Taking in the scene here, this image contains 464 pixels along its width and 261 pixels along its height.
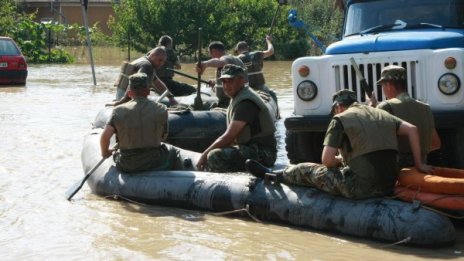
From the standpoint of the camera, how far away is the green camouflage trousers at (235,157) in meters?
8.88

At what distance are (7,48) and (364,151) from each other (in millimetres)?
18797

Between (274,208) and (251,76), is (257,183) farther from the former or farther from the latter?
(251,76)

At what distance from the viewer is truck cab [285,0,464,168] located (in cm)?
850

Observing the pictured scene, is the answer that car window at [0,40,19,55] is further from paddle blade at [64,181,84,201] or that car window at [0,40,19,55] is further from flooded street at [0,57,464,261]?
paddle blade at [64,181,84,201]

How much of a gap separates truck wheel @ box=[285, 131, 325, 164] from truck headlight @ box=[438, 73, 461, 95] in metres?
1.61

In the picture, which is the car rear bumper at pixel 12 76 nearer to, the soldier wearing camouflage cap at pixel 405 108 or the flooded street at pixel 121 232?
the flooded street at pixel 121 232

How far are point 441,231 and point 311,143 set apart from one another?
2.85 metres

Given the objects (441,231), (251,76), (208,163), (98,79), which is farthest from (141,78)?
(98,79)

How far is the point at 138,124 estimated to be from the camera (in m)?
9.05

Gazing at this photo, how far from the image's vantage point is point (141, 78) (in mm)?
9180

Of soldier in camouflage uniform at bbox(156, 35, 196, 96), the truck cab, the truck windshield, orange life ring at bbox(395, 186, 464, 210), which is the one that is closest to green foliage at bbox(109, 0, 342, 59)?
soldier in camouflage uniform at bbox(156, 35, 196, 96)

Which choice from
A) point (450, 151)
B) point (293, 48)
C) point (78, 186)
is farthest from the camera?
point (293, 48)

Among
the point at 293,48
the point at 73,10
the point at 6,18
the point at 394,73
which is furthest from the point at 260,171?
the point at 73,10

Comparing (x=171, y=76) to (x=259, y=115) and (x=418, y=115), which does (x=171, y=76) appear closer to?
(x=259, y=115)
